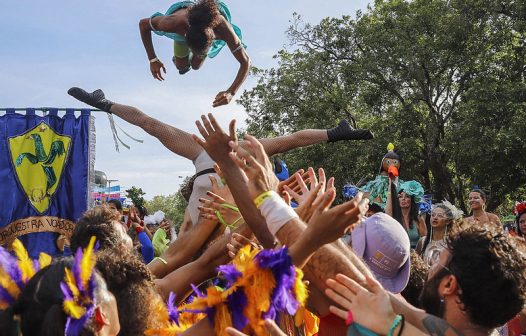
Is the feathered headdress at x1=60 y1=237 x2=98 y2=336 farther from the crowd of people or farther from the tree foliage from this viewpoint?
the tree foliage

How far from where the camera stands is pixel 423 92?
63.3 ft

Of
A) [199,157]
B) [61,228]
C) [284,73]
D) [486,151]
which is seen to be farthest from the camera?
[284,73]

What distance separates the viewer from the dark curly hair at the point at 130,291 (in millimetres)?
1845

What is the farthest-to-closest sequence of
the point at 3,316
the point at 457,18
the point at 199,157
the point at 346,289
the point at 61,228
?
the point at 457,18 < the point at 61,228 < the point at 199,157 < the point at 346,289 < the point at 3,316

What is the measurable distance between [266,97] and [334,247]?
807 inches

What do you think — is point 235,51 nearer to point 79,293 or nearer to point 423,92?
point 79,293

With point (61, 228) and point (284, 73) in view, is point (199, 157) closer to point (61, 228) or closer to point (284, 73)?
point (61, 228)

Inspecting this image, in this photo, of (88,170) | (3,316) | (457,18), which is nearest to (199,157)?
(88,170)

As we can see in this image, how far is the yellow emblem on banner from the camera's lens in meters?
4.76

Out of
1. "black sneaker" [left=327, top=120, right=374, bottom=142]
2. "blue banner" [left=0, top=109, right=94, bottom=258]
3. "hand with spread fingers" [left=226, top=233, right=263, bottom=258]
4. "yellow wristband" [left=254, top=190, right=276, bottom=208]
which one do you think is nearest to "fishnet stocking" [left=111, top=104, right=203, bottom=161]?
"blue banner" [left=0, top=109, right=94, bottom=258]

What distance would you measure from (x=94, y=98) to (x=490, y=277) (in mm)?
4052

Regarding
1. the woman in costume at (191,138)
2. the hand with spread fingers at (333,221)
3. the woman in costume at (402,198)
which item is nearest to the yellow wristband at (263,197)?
the hand with spread fingers at (333,221)

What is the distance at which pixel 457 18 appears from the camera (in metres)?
18.1

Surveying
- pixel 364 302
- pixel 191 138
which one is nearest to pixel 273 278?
pixel 364 302
